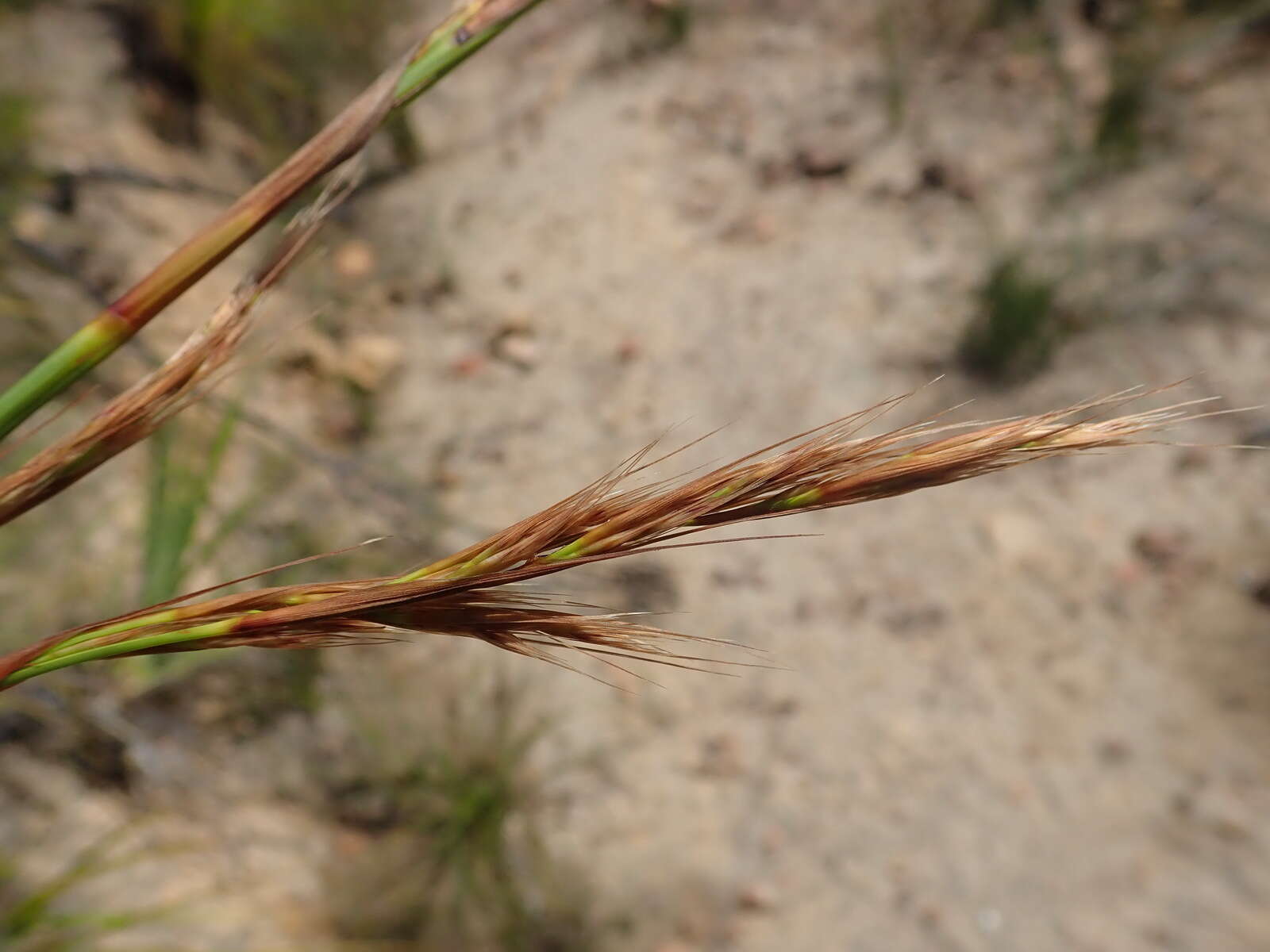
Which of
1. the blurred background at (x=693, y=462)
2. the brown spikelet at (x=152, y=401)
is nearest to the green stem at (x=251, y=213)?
the brown spikelet at (x=152, y=401)

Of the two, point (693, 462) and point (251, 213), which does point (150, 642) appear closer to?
point (251, 213)

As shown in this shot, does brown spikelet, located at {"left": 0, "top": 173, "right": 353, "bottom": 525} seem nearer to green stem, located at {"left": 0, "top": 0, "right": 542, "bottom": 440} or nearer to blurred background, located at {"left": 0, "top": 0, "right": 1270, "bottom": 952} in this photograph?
green stem, located at {"left": 0, "top": 0, "right": 542, "bottom": 440}

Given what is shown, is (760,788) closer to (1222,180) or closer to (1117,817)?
(1117,817)

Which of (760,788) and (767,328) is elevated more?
(767,328)

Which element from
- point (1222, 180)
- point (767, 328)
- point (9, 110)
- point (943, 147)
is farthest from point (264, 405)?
point (1222, 180)

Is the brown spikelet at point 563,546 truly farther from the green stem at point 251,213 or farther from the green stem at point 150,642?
the green stem at point 251,213

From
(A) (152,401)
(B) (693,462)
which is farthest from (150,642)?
(B) (693,462)
